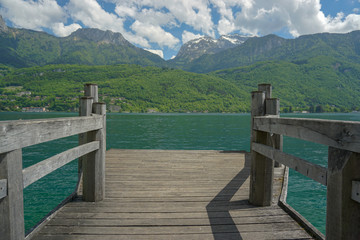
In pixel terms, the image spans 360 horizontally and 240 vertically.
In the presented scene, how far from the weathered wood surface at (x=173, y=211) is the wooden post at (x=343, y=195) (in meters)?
1.28

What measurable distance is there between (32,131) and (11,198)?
22.0 inches

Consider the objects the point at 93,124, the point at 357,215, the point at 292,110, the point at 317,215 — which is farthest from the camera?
the point at 292,110

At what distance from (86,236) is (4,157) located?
5.22 feet

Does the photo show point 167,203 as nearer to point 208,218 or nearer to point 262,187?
point 208,218

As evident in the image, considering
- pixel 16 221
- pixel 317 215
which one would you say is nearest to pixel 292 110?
pixel 317 215

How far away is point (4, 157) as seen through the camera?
1.83 metres

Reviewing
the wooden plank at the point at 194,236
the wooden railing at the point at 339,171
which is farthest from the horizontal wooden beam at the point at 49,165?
the wooden railing at the point at 339,171

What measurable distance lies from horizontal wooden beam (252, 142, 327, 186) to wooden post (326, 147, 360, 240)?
0.54 ft

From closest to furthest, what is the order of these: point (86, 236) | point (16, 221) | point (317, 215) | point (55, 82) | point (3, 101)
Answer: point (16, 221)
point (86, 236)
point (317, 215)
point (3, 101)
point (55, 82)

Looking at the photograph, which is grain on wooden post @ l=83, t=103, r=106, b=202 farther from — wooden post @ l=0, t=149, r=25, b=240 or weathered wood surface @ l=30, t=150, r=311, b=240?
wooden post @ l=0, t=149, r=25, b=240

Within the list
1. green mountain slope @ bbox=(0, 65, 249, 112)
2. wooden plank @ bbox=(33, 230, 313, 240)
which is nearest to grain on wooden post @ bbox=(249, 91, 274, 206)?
wooden plank @ bbox=(33, 230, 313, 240)

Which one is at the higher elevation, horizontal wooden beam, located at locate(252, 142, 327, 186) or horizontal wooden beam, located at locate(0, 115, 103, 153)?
horizontal wooden beam, located at locate(0, 115, 103, 153)

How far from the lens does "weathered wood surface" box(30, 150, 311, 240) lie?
9.98 feet

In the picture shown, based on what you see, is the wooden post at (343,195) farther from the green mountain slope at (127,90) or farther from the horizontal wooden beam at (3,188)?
the green mountain slope at (127,90)
